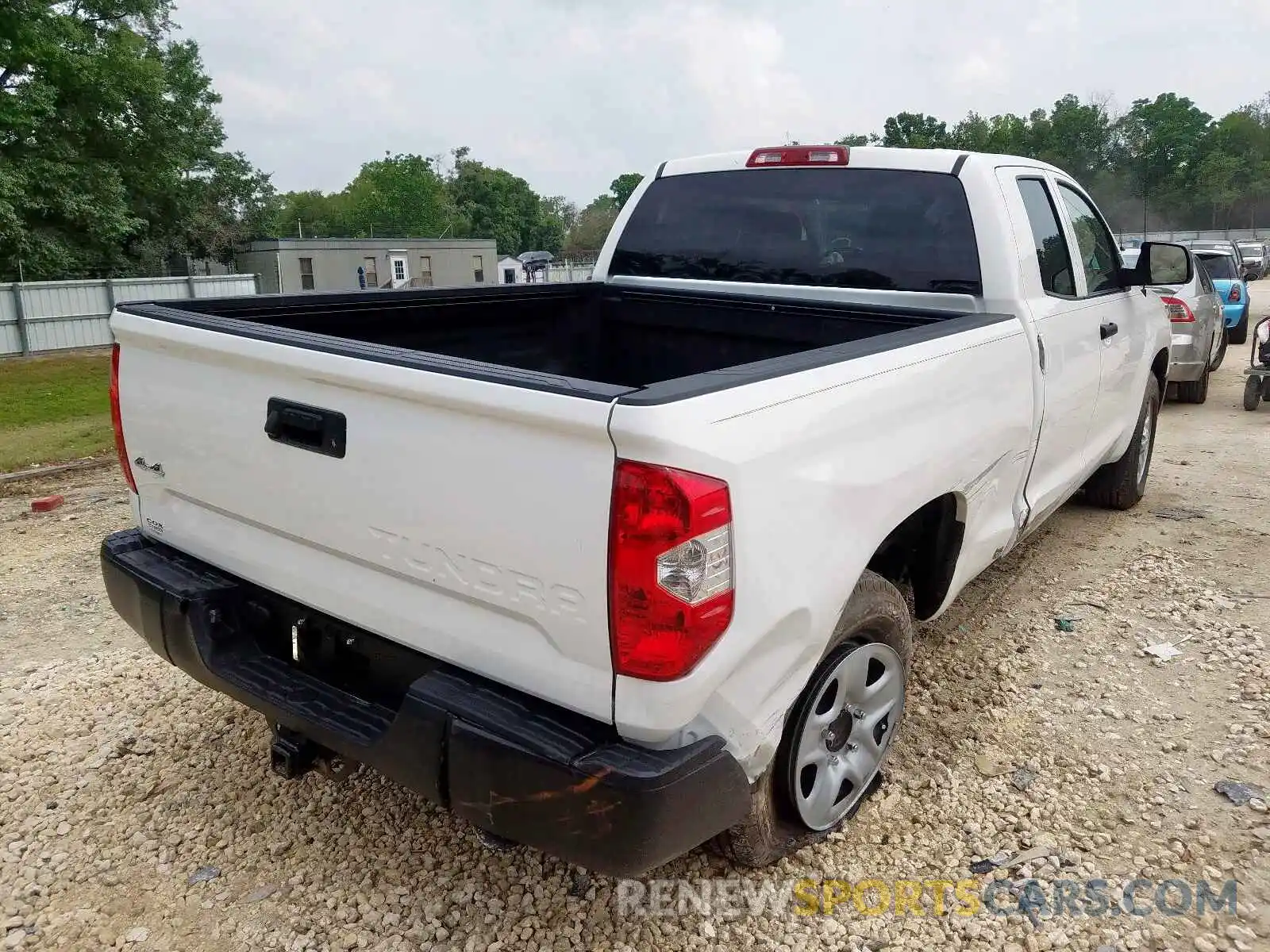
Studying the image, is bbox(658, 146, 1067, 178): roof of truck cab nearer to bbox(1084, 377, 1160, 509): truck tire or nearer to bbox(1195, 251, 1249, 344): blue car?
bbox(1084, 377, 1160, 509): truck tire

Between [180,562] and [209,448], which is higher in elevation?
[209,448]

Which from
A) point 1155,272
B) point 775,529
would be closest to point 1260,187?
point 1155,272

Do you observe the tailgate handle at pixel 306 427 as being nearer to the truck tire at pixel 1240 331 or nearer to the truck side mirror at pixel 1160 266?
the truck side mirror at pixel 1160 266

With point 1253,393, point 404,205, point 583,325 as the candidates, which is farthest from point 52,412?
point 404,205

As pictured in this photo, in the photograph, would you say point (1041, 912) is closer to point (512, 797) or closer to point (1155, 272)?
point (512, 797)

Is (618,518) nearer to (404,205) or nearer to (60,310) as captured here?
(60,310)

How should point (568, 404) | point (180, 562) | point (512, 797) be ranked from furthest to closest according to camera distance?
1. point (180, 562)
2. point (512, 797)
3. point (568, 404)

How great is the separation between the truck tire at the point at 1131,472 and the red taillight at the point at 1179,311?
3.78m

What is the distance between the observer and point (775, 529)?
80.5 inches

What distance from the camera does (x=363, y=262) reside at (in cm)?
4978

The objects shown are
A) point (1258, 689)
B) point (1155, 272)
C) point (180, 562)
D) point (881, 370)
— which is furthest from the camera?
point (1155, 272)

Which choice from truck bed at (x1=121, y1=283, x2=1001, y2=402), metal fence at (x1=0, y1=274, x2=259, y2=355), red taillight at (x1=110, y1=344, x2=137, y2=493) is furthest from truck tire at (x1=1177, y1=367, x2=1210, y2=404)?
metal fence at (x1=0, y1=274, x2=259, y2=355)

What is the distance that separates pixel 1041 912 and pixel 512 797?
5.25 ft

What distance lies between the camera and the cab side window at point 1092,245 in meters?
4.38
